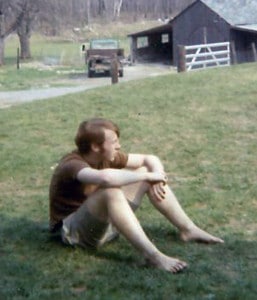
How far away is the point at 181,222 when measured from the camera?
17.7 ft

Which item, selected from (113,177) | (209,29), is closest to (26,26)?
(209,29)

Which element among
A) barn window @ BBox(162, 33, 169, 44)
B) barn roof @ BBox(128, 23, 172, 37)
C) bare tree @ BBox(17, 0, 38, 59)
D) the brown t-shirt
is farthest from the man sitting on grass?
bare tree @ BBox(17, 0, 38, 59)

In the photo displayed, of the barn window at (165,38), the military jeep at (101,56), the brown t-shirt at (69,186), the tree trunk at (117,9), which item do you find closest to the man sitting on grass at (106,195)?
the brown t-shirt at (69,186)

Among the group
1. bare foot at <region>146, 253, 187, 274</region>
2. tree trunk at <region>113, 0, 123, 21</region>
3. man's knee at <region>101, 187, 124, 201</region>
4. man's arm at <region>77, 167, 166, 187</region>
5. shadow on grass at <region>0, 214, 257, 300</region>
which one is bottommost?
shadow on grass at <region>0, 214, 257, 300</region>

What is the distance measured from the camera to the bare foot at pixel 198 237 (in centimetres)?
538

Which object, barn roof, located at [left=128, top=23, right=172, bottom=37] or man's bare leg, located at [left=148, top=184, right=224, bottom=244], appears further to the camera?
barn roof, located at [left=128, top=23, right=172, bottom=37]

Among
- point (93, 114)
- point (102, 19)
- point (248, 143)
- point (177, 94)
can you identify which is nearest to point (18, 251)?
point (248, 143)

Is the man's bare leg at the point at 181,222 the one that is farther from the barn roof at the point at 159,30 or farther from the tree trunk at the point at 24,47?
the tree trunk at the point at 24,47

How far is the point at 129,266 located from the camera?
16.1 ft

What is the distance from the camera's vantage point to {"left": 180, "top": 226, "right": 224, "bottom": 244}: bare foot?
5375mm

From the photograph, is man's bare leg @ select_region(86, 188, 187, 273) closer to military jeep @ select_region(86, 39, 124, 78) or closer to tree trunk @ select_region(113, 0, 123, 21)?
military jeep @ select_region(86, 39, 124, 78)

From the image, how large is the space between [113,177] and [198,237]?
2.81 ft

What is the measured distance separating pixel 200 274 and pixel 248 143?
419 centimetres

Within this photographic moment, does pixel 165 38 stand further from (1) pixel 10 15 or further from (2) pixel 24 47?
(2) pixel 24 47
